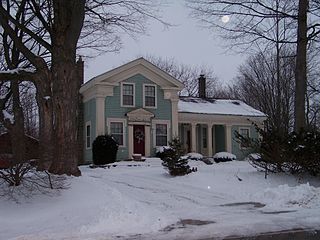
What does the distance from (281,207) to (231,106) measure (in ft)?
86.3

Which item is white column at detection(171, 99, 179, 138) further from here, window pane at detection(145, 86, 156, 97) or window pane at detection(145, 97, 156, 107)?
window pane at detection(145, 86, 156, 97)

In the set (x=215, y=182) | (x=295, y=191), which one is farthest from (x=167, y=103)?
(x=295, y=191)

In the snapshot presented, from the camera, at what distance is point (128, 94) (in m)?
30.6

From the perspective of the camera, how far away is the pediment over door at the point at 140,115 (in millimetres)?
30188

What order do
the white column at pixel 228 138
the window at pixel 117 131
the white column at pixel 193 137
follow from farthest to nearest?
the white column at pixel 228 138 → the white column at pixel 193 137 → the window at pixel 117 131

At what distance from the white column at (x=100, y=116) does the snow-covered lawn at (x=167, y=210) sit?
1423 cm

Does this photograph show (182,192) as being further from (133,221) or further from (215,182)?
(133,221)

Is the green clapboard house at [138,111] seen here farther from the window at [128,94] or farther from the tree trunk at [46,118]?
the tree trunk at [46,118]

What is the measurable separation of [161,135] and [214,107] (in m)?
6.63

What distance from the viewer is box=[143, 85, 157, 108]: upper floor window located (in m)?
31.1

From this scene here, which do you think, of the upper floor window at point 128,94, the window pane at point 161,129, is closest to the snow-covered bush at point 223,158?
the window pane at point 161,129

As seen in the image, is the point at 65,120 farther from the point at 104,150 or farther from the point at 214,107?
the point at 214,107

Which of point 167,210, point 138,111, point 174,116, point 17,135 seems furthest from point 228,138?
point 167,210

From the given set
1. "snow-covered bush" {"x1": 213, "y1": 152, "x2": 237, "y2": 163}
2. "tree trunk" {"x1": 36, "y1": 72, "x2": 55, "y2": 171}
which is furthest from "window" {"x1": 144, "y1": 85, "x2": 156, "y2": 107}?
"tree trunk" {"x1": 36, "y1": 72, "x2": 55, "y2": 171}
